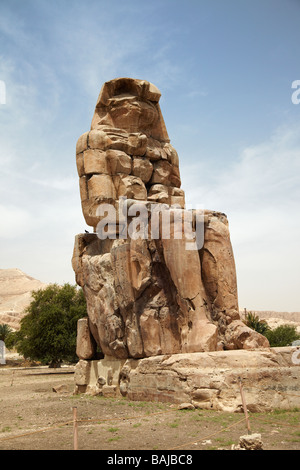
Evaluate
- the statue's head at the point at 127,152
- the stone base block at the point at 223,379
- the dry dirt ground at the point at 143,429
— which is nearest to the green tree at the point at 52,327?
the statue's head at the point at 127,152

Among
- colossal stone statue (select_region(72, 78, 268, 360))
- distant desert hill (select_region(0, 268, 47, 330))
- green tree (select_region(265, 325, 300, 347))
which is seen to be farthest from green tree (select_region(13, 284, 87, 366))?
distant desert hill (select_region(0, 268, 47, 330))

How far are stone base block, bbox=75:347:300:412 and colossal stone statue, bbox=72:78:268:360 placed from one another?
445 mm

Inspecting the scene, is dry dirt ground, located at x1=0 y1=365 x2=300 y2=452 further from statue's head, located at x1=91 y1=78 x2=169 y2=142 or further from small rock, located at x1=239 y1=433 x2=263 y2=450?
statue's head, located at x1=91 y1=78 x2=169 y2=142

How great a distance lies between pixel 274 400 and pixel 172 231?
3312 mm

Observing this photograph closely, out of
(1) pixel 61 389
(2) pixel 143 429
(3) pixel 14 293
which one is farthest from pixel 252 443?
(3) pixel 14 293

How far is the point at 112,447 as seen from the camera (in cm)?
472

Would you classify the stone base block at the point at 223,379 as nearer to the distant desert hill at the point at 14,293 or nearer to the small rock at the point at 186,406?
the small rock at the point at 186,406

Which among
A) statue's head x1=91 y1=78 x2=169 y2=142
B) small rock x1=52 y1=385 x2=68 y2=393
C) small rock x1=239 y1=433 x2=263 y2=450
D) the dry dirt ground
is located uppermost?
statue's head x1=91 y1=78 x2=169 y2=142

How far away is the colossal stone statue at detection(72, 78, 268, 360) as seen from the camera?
8.10m

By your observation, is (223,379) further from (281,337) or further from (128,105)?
(281,337)

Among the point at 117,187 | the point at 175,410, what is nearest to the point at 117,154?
the point at 117,187

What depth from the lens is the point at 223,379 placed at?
21.4ft
